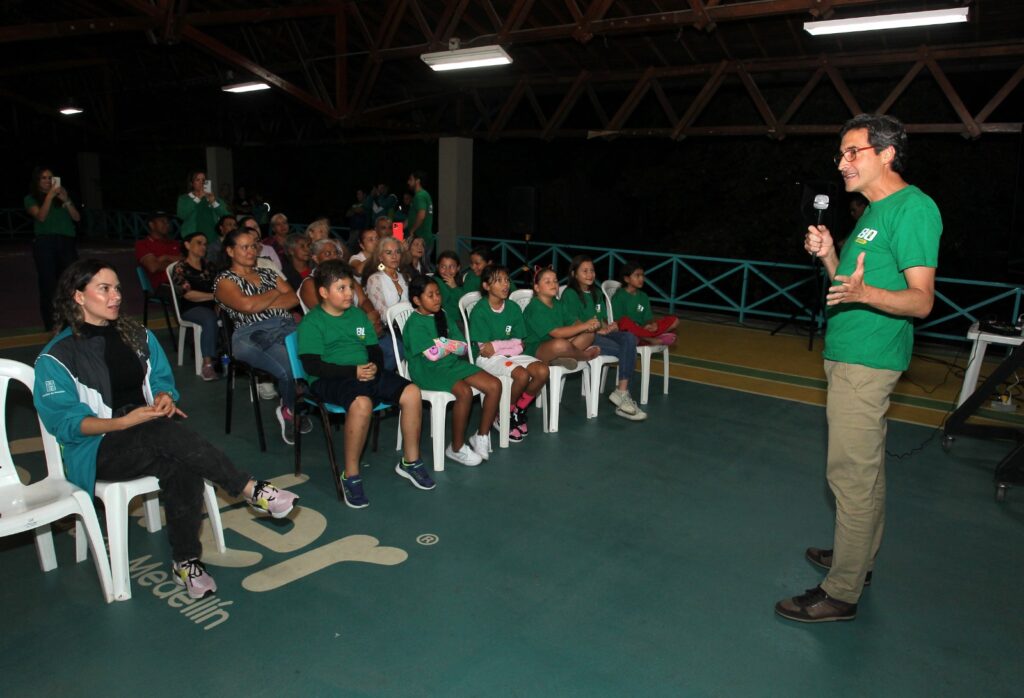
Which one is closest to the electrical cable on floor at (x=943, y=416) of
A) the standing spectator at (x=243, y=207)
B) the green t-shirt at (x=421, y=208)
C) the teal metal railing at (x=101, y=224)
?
the green t-shirt at (x=421, y=208)

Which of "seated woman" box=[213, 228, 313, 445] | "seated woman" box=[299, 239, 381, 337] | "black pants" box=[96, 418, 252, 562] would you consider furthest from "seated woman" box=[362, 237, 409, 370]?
"black pants" box=[96, 418, 252, 562]

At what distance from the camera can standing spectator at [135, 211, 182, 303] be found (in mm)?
6070

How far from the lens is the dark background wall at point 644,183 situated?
10.5m

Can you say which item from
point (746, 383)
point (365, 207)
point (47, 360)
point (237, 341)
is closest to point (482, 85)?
point (365, 207)

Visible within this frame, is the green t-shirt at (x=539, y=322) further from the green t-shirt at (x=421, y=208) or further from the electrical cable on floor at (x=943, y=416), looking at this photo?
the green t-shirt at (x=421, y=208)

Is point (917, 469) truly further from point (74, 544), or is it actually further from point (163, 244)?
point (163, 244)

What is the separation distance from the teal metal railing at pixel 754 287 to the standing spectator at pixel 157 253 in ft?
10.9

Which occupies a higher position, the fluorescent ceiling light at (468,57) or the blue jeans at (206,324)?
the fluorescent ceiling light at (468,57)

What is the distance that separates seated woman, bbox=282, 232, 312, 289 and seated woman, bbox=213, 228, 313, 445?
4.06 feet

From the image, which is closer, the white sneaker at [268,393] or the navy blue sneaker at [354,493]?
the navy blue sneaker at [354,493]

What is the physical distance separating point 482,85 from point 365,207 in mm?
2569

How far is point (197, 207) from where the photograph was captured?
671 centimetres

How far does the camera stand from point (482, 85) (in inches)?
418

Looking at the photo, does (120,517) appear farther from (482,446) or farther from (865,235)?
(865,235)
